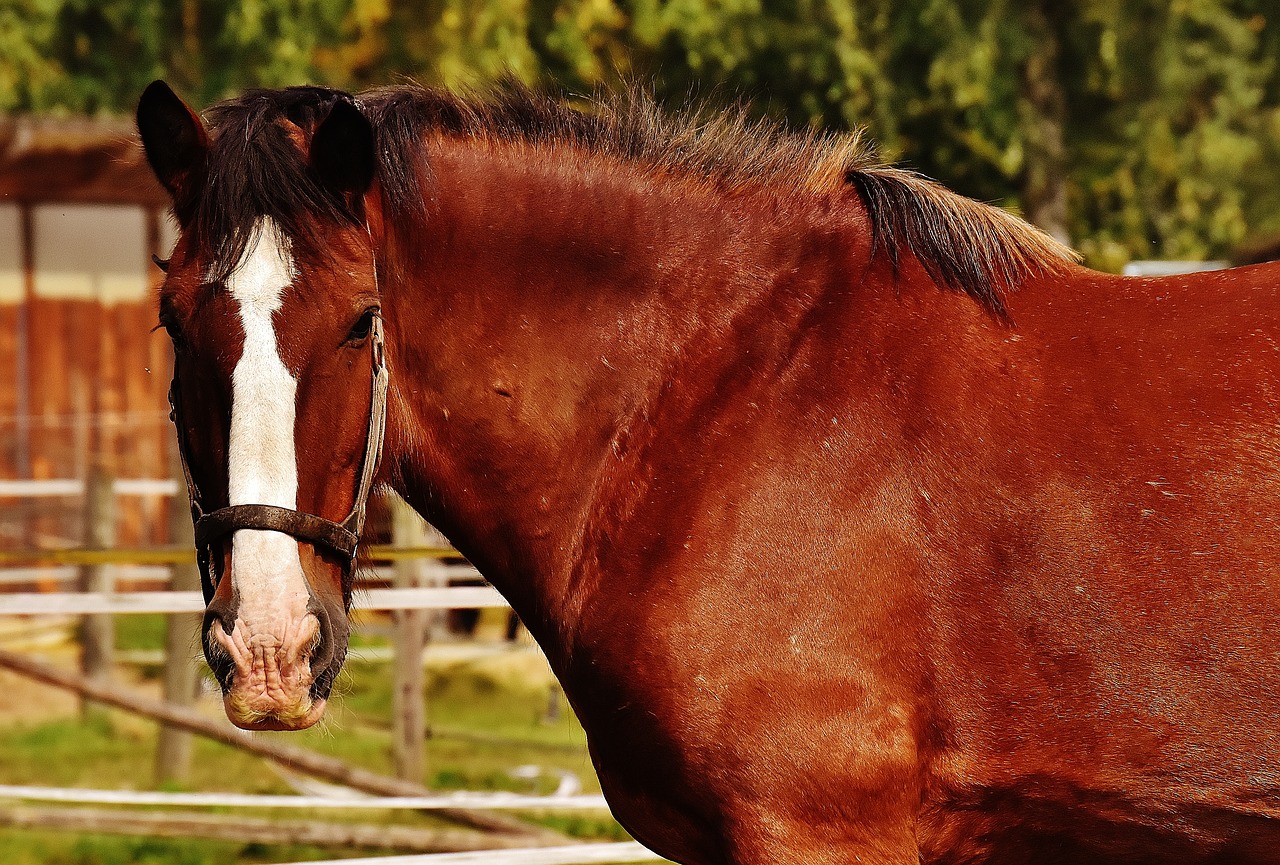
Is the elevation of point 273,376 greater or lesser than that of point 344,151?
lesser

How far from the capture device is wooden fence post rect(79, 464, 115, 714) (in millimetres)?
8781

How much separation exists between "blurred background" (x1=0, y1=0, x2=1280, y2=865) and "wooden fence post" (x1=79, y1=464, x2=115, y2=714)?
0.06 ft

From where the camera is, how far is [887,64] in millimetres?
11703

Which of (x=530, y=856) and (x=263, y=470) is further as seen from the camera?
(x=530, y=856)

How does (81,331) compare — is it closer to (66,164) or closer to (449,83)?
(66,164)

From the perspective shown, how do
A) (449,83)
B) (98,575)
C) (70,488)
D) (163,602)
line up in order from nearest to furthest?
(163,602) → (449,83) → (98,575) → (70,488)

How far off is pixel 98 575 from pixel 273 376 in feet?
24.6

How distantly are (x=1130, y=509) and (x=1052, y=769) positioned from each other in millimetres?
533

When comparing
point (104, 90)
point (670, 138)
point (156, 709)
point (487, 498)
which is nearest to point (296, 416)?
point (487, 498)

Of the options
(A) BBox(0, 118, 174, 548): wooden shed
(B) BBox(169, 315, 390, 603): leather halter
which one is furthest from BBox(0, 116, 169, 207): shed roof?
(B) BBox(169, 315, 390, 603): leather halter

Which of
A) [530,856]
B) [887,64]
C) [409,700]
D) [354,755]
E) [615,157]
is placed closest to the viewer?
[615,157]

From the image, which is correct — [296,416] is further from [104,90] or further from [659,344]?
[104,90]

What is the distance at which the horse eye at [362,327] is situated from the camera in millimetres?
2699

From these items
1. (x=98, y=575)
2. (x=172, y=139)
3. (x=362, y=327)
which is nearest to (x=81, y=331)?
(x=98, y=575)
